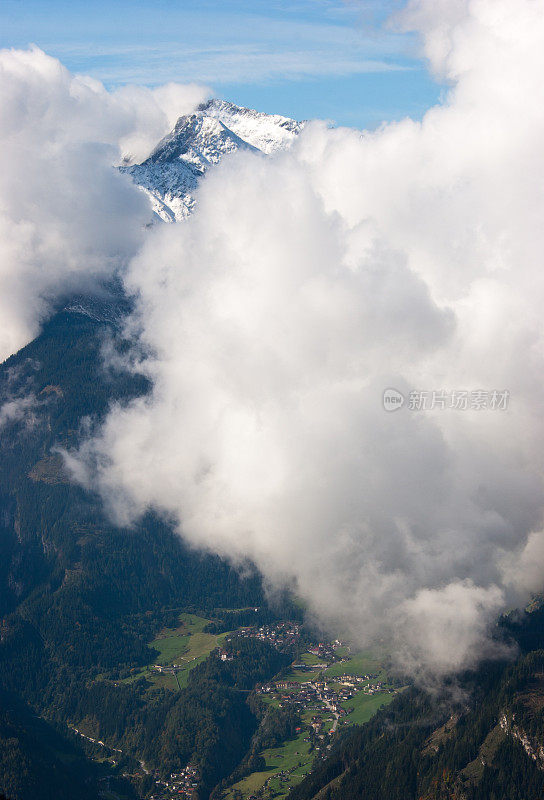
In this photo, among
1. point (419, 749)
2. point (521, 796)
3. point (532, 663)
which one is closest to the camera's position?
point (521, 796)

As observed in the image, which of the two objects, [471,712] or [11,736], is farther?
[11,736]

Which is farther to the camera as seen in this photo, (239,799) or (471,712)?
(239,799)

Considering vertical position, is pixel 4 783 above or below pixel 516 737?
below

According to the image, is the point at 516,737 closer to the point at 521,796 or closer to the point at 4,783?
the point at 521,796

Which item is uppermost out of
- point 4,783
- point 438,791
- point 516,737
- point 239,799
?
point 516,737

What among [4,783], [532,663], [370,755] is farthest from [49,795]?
[532,663]

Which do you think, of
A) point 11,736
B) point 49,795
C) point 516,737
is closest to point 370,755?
point 516,737

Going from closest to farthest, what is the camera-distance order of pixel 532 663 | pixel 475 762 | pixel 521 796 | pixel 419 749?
pixel 521 796 < pixel 475 762 < pixel 419 749 < pixel 532 663

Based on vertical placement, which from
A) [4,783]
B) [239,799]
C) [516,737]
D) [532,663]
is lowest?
[4,783]

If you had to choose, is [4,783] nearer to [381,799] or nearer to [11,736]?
[11,736]
